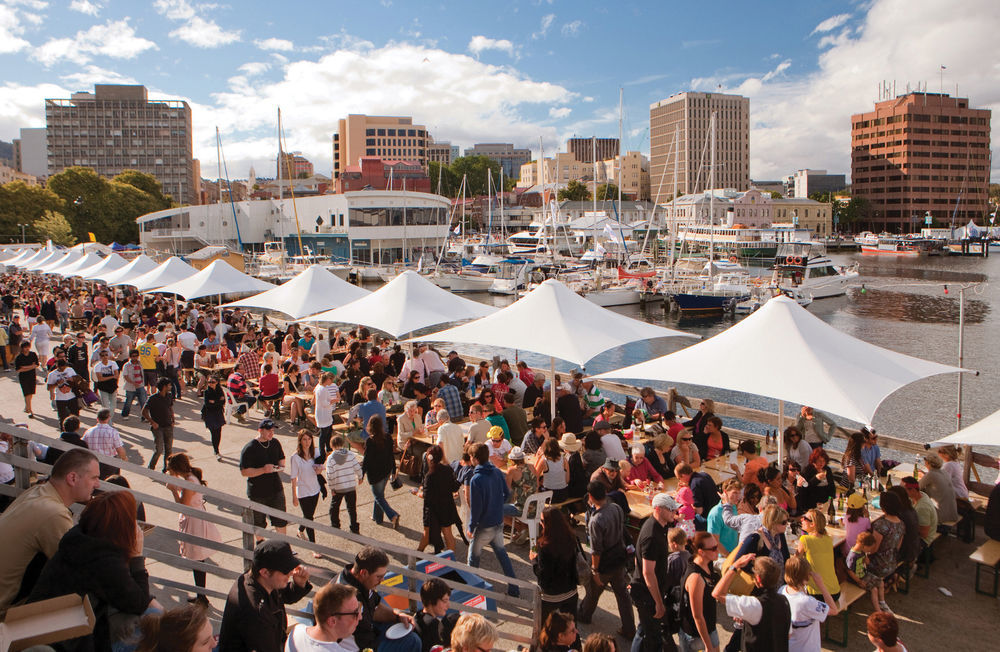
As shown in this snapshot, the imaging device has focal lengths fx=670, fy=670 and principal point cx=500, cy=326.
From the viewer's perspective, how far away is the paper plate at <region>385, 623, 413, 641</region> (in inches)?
172

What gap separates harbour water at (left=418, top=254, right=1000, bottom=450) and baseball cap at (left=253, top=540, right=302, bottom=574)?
6.79m

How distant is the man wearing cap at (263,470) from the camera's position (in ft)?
24.0

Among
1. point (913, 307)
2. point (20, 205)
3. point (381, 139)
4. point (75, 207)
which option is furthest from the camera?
point (381, 139)

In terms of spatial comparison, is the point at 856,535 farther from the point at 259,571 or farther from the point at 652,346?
the point at 652,346

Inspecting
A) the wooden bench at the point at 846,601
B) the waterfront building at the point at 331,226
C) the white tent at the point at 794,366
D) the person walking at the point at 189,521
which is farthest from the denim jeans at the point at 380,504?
the waterfront building at the point at 331,226

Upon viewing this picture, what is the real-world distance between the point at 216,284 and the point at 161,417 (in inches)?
396

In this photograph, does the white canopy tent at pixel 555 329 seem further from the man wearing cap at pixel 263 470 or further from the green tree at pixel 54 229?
the green tree at pixel 54 229

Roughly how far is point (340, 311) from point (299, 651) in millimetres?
11390

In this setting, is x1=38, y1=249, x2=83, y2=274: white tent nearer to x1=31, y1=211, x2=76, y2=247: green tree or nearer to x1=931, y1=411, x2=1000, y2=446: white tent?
x1=931, y1=411, x2=1000, y2=446: white tent

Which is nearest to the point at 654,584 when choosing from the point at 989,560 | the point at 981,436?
the point at 989,560

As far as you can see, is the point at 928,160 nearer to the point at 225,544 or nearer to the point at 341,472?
the point at 341,472

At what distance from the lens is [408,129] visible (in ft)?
549

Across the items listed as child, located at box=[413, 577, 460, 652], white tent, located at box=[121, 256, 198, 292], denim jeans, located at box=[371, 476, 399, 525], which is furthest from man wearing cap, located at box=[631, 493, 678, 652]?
white tent, located at box=[121, 256, 198, 292]

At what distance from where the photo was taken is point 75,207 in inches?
3573
